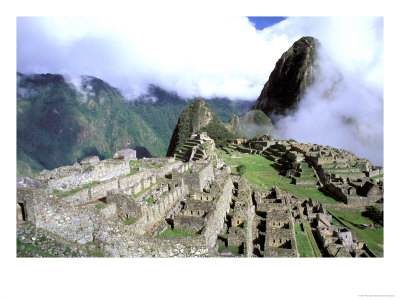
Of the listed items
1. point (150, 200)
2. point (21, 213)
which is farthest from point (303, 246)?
point (21, 213)

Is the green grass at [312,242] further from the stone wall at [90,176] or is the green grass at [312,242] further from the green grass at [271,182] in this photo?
the stone wall at [90,176]

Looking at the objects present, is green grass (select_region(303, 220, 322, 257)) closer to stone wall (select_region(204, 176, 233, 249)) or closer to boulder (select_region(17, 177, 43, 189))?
stone wall (select_region(204, 176, 233, 249))

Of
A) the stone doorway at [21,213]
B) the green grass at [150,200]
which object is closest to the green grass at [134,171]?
the green grass at [150,200]

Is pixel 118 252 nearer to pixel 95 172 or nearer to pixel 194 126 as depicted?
pixel 95 172

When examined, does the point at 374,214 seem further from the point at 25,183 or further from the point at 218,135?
the point at 218,135

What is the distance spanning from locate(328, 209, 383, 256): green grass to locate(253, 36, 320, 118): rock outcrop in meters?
87.3

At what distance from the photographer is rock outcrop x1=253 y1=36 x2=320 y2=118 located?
9950 cm

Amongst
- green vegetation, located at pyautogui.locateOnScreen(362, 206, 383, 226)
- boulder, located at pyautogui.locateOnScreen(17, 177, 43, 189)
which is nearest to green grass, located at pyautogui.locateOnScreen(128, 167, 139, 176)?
boulder, located at pyautogui.locateOnScreen(17, 177, 43, 189)

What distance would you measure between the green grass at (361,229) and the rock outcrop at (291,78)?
87294 millimetres

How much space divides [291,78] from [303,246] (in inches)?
4066

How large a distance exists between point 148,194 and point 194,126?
5849 cm

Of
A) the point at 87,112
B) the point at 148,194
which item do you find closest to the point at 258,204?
the point at 148,194

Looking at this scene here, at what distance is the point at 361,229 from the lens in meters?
19.6

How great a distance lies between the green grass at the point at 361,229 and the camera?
16250 mm
